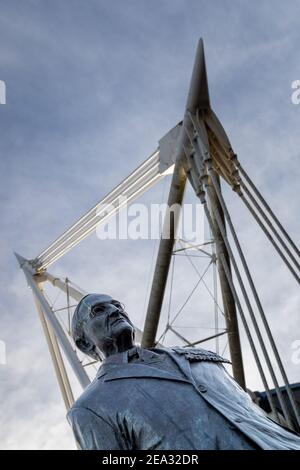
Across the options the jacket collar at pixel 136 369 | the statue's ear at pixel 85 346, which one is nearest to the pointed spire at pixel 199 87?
the statue's ear at pixel 85 346

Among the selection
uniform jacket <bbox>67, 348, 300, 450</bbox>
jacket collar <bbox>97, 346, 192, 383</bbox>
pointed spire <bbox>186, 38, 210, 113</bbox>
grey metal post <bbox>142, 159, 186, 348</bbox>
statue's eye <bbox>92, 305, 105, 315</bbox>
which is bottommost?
uniform jacket <bbox>67, 348, 300, 450</bbox>

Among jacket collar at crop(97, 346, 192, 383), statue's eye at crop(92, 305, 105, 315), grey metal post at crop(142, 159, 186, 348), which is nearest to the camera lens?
jacket collar at crop(97, 346, 192, 383)

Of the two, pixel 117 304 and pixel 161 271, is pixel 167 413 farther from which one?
pixel 161 271

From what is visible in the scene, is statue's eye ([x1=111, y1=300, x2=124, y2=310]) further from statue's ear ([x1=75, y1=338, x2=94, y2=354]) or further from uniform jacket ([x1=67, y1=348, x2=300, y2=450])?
uniform jacket ([x1=67, y1=348, x2=300, y2=450])

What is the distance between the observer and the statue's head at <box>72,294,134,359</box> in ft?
12.7

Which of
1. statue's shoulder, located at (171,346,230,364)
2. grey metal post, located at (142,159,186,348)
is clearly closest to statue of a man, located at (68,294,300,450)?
statue's shoulder, located at (171,346,230,364)

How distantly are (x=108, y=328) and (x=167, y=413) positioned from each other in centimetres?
80

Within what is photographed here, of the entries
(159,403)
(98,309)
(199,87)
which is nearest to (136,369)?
(159,403)

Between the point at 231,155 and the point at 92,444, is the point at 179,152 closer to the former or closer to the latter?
the point at 231,155

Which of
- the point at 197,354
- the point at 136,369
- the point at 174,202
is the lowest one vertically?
the point at 136,369

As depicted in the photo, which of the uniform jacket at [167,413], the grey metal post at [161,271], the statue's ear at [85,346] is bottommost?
the uniform jacket at [167,413]

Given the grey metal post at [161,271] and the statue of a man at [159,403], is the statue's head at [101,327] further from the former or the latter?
the grey metal post at [161,271]

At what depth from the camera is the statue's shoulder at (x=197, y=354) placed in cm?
380

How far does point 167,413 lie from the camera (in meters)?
3.24
